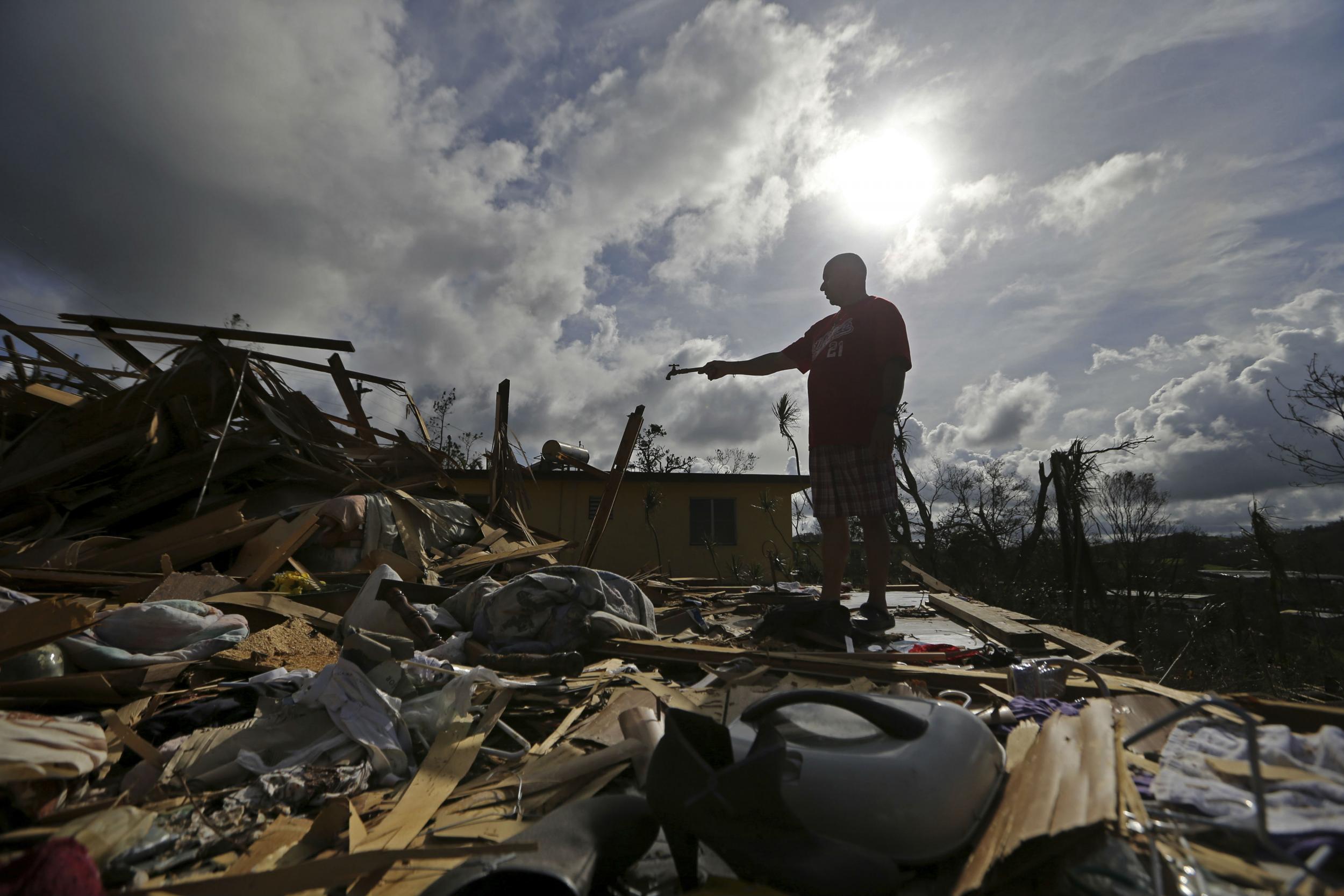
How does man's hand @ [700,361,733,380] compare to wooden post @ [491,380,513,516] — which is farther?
wooden post @ [491,380,513,516]

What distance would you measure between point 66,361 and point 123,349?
1.39ft

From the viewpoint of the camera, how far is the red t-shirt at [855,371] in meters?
3.55

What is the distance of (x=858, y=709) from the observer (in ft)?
3.95

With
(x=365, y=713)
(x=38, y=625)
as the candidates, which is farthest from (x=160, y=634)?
(x=365, y=713)

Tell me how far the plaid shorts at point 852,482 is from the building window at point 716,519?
12812 millimetres

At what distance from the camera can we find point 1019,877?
996 mm

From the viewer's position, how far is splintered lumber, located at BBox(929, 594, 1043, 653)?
2991 mm

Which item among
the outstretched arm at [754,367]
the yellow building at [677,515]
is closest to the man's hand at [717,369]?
the outstretched arm at [754,367]

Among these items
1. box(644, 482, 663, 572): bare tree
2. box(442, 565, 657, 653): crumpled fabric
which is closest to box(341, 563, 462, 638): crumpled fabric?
box(442, 565, 657, 653): crumpled fabric

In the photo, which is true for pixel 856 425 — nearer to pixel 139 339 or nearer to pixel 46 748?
pixel 46 748

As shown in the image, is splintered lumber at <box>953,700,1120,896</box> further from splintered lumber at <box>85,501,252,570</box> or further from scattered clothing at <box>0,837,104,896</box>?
splintered lumber at <box>85,501,252,570</box>

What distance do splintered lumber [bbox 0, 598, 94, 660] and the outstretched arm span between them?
141 inches

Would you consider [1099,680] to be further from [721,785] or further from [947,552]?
[947,552]

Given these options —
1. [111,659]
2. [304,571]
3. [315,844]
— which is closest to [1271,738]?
[315,844]
